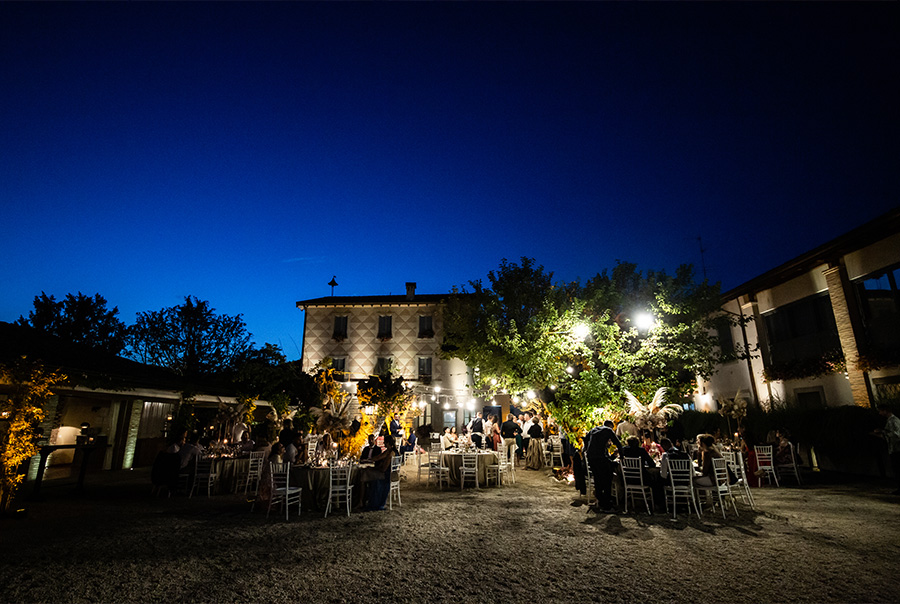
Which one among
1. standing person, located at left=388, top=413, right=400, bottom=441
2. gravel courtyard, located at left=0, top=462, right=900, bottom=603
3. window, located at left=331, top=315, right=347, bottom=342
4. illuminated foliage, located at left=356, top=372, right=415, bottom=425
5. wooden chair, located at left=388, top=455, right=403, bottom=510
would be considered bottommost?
→ gravel courtyard, located at left=0, top=462, right=900, bottom=603

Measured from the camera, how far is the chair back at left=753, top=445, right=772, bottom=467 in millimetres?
9598

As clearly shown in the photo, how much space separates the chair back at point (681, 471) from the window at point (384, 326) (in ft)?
62.3

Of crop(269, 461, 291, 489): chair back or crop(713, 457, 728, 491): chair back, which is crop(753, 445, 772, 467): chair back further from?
crop(269, 461, 291, 489): chair back

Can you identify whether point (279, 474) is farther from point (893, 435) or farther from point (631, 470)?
point (893, 435)

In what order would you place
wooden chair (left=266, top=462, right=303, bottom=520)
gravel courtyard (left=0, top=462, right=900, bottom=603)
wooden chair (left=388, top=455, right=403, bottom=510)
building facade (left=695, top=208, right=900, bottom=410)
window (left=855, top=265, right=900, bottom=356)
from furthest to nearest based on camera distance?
building facade (left=695, top=208, right=900, bottom=410) < window (left=855, top=265, right=900, bottom=356) < wooden chair (left=388, top=455, right=403, bottom=510) < wooden chair (left=266, top=462, right=303, bottom=520) < gravel courtyard (left=0, top=462, right=900, bottom=603)

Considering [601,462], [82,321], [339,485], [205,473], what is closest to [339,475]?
[339,485]

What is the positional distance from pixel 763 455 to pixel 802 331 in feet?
20.8

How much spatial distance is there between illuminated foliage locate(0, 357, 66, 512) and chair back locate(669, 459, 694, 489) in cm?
978

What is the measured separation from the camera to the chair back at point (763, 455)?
378 inches

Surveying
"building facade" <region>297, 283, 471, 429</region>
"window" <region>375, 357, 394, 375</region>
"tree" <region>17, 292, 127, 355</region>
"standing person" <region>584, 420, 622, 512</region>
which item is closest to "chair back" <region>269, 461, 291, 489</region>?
"standing person" <region>584, 420, 622, 512</region>

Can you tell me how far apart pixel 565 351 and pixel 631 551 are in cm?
675

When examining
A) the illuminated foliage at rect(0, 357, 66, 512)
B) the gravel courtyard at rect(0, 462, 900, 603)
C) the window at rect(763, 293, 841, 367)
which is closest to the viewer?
the gravel courtyard at rect(0, 462, 900, 603)

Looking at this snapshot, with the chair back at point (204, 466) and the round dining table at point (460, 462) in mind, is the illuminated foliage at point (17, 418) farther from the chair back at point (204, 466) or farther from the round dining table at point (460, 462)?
the round dining table at point (460, 462)

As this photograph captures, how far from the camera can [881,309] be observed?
37.8 ft
